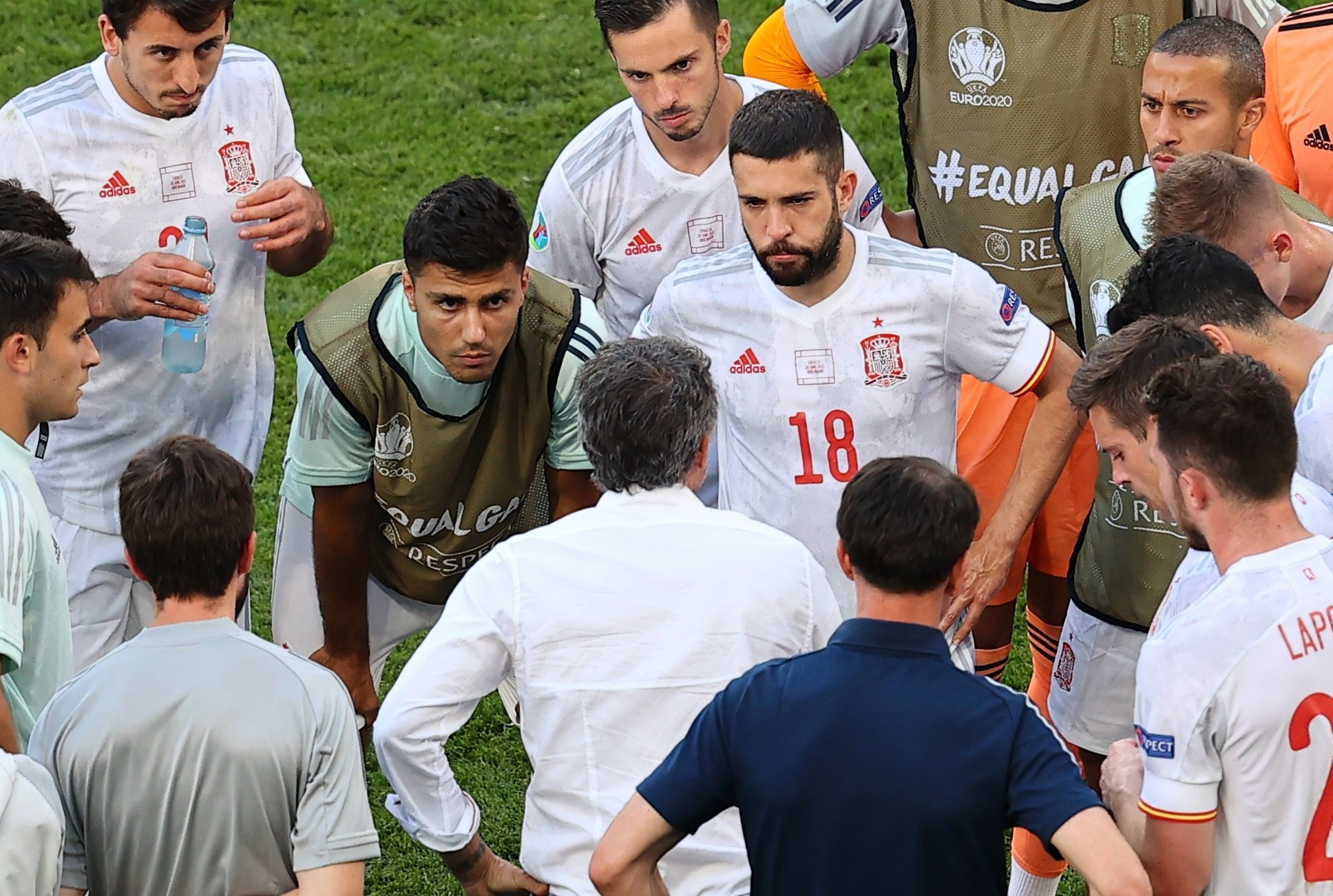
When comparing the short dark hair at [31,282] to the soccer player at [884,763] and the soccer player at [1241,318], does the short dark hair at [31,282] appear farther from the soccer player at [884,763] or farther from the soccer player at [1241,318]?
the soccer player at [1241,318]

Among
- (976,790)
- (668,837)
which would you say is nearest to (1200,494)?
(976,790)

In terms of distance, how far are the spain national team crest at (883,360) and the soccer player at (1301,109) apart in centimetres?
153

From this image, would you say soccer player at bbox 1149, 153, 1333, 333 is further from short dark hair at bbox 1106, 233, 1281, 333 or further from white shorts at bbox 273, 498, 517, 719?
white shorts at bbox 273, 498, 517, 719

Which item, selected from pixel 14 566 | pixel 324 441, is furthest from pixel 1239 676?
pixel 324 441

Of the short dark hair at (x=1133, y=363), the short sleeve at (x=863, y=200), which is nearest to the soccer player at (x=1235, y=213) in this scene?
the short dark hair at (x=1133, y=363)

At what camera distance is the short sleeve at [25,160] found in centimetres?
460

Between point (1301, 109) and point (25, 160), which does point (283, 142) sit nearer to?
point (25, 160)

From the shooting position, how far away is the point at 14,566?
335 centimetres

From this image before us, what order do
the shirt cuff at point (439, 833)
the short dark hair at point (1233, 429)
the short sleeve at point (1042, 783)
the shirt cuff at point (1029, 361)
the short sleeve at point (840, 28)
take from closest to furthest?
the short sleeve at point (1042, 783) < the short dark hair at point (1233, 429) < the shirt cuff at point (439, 833) < the shirt cuff at point (1029, 361) < the short sleeve at point (840, 28)

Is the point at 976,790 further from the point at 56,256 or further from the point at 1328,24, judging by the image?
the point at 1328,24

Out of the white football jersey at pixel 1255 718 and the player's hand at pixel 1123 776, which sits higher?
the white football jersey at pixel 1255 718

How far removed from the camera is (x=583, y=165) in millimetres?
4871

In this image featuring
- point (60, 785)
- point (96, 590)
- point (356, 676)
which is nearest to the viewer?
point (60, 785)

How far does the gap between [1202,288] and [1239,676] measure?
106 cm
